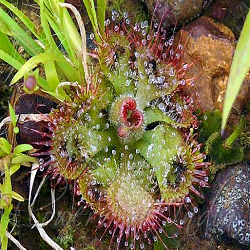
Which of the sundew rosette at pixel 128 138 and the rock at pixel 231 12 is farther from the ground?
the rock at pixel 231 12

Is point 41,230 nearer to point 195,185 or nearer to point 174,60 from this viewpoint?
point 195,185

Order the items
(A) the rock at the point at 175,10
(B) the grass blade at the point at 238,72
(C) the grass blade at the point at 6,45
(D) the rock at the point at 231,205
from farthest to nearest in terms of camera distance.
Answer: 1. (A) the rock at the point at 175,10
2. (D) the rock at the point at 231,205
3. (C) the grass blade at the point at 6,45
4. (B) the grass blade at the point at 238,72

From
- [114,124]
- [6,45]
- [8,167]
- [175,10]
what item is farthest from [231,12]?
[8,167]

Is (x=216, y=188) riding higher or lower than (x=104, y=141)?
lower

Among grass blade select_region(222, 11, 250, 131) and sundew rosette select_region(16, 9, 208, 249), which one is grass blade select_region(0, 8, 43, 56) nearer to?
sundew rosette select_region(16, 9, 208, 249)

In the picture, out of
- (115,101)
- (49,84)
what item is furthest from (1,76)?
(115,101)

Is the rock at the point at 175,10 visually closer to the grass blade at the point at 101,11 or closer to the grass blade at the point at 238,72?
the grass blade at the point at 101,11

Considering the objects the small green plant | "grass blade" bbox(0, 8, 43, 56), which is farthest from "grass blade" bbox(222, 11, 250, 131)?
"grass blade" bbox(0, 8, 43, 56)

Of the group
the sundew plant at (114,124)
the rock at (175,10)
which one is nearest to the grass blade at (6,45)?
the sundew plant at (114,124)
